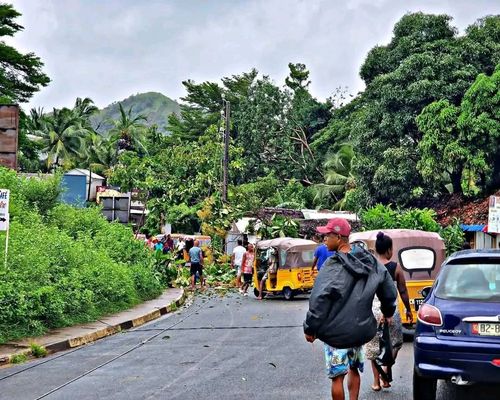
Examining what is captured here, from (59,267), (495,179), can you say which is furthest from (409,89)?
(59,267)

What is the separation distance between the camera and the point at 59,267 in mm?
15680

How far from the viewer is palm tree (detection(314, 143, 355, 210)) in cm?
5044

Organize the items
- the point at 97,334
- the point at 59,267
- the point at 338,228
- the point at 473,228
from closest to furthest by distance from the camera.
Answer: the point at 338,228, the point at 97,334, the point at 59,267, the point at 473,228

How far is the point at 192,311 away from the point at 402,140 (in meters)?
18.8

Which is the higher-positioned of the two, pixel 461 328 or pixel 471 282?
pixel 471 282

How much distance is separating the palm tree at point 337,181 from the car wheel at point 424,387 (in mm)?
41783

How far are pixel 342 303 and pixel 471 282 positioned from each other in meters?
2.16

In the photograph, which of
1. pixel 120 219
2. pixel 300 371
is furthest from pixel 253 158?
pixel 300 371

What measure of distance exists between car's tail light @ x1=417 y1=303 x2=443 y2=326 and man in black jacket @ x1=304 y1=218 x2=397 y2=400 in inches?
49.6

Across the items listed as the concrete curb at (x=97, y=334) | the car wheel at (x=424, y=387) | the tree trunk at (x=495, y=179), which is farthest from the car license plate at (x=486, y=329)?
the tree trunk at (x=495, y=179)

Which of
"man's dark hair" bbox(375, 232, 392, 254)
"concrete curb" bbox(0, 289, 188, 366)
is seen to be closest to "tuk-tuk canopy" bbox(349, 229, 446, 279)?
"man's dark hair" bbox(375, 232, 392, 254)

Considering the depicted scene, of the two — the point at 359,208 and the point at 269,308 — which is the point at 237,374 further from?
the point at 359,208

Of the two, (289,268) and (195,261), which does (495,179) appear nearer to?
(289,268)

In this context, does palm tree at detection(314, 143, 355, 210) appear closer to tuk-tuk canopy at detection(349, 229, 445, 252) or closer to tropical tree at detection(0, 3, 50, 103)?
tropical tree at detection(0, 3, 50, 103)
